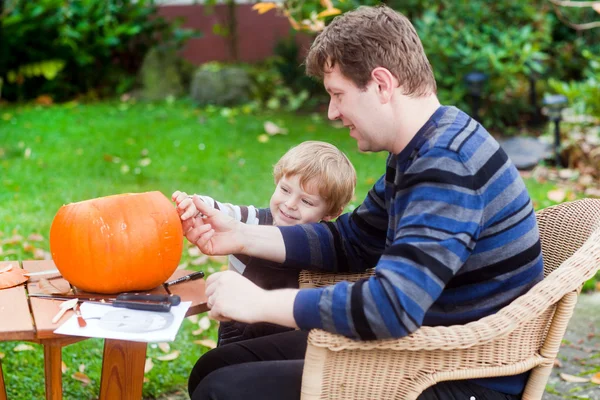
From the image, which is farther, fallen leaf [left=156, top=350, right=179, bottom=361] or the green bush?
the green bush

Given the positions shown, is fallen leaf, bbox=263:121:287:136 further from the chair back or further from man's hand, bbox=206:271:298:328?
man's hand, bbox=206:271:298:328

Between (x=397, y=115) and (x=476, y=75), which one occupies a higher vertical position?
(x=397, y=115)

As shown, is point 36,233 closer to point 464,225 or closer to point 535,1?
point 464,225

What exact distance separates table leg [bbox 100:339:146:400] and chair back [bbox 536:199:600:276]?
135 cm

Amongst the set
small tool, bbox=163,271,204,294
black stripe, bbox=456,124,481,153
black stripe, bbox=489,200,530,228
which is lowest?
small tool, bbox=163,271,204,294

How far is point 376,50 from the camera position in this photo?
6.57 ft

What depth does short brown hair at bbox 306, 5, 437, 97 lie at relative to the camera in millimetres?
2006

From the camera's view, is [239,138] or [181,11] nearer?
[239,138]

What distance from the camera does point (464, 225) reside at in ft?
6.14

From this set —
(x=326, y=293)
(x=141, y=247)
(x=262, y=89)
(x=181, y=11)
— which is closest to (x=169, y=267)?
(x=141, y=247)

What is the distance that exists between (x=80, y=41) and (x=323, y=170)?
8395mm

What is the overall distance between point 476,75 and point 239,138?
2533mm


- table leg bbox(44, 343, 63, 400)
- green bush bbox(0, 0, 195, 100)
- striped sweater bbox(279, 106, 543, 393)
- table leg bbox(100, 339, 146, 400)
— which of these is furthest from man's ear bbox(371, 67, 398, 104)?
green bush bbox(0, 0, 195, 100)

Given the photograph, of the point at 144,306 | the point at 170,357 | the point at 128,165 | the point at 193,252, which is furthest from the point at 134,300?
the point at 128,165
